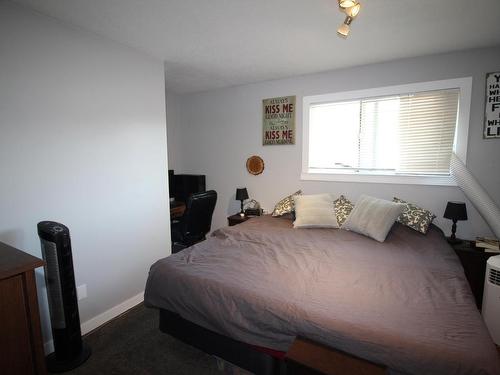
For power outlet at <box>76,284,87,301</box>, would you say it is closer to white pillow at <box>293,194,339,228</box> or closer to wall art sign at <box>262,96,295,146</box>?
white pillow at <box>293,194,339,228</box>

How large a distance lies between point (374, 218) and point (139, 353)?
7.55 feet

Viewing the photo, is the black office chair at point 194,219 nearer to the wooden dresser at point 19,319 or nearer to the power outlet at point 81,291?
the power outlet at point 81,291

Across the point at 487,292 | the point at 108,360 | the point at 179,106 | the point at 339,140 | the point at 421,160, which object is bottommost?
the point at 108,360

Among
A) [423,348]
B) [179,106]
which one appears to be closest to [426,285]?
[423,348]

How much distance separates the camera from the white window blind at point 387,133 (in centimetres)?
269

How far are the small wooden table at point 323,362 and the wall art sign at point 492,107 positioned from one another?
2538 millimetres

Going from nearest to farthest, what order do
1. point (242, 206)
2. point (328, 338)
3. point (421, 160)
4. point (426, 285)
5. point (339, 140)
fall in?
point (328, 338) → point (426, 285) → point (421, 160) → point (339, 140) → point (242, 206)

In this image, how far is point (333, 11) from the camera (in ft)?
5.83

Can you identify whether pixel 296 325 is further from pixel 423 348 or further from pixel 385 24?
pixel 385 24

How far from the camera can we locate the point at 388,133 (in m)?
2.97

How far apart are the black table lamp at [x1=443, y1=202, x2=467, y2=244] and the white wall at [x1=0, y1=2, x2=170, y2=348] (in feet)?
9.44

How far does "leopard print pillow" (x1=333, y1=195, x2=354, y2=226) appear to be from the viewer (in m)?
2.85

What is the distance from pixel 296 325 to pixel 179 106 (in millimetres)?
3880

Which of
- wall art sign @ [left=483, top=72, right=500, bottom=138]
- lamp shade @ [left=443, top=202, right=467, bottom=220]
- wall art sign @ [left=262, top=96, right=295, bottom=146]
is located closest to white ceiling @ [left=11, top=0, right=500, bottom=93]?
wall art sign @ [left=483, top=72, right=500, bottom=138]
